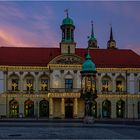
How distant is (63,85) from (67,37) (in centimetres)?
1042

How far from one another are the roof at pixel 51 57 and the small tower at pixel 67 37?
249cm

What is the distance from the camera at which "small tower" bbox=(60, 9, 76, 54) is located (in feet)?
280

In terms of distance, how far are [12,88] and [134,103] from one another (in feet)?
79.6

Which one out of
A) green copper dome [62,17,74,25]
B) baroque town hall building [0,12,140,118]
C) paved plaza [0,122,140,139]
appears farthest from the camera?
green copper dome [62,17,74,25]

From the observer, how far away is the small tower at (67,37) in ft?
280

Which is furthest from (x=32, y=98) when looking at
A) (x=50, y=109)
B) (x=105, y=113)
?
(x=105, y=113)

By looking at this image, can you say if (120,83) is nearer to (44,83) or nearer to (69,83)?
(69,83)

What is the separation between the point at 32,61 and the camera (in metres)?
85.2

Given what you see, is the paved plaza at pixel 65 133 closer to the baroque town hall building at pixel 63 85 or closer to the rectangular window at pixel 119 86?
the baroque town hall building at pixel 63 85

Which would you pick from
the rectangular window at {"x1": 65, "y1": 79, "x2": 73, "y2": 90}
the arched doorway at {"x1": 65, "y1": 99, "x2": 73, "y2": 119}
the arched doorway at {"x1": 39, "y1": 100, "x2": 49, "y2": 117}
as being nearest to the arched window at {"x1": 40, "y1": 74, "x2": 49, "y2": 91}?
the arched doorway at {"x1": 39, "y1": 100, "x2": 49, "y2": 117}

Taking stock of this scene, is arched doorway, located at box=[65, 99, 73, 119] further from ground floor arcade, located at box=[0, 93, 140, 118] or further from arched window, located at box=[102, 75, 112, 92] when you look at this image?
arched window, located at box=[102, 75, 112, 92]

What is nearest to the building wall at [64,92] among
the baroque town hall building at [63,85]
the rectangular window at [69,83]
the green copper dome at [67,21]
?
the baroque town hall building at [63,85]

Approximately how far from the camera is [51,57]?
86.1m

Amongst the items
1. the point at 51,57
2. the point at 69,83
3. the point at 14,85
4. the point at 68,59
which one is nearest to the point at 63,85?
the point at 69,83
